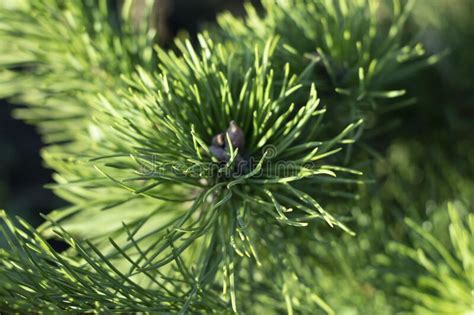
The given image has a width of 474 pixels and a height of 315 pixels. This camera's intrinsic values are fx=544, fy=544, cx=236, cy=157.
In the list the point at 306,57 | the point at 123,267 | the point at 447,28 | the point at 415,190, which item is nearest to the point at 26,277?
the point at 123,267

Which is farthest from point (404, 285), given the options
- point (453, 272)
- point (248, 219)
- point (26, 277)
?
point (26, 277)

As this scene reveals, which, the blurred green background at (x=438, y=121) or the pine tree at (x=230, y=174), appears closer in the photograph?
the pine tree at (x=230, y=174)

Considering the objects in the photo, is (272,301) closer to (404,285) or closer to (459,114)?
(404,285)

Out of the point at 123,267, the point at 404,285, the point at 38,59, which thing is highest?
the point at 38,59

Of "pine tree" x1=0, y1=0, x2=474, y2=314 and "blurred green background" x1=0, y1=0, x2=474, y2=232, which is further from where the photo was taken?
"blurred green background" x1=0, y1=0, x2=474, y2=232

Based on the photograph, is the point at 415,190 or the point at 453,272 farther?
the point at 415,190

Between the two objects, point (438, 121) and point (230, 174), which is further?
point (438, 121)

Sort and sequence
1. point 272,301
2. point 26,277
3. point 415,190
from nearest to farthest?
1. point 26,277
2. point 272,301
3. point 415,190

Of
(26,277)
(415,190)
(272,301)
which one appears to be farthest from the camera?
(415,190)

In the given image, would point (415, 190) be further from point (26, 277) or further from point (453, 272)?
point (26, 277)

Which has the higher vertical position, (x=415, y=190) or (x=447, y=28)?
(x=447, y=28)
